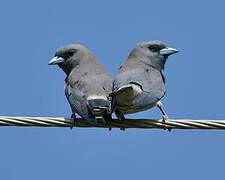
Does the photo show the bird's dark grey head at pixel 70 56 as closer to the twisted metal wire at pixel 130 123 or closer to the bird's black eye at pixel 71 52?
the bird's black eye at pixel 71 52

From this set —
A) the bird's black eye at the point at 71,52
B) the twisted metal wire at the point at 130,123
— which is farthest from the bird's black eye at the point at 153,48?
the twisted metal wire at the point at 130,123

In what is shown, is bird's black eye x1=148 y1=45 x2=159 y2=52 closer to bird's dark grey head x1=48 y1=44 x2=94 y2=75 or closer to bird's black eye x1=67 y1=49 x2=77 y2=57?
bird's dark grey head x1=48 y1=44 x2=94 y2=75

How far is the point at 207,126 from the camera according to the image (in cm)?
787

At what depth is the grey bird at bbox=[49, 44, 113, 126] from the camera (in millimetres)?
8812

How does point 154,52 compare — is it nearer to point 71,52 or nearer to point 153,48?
→ point 153,48

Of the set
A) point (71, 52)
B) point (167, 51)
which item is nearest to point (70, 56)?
point (71, 52)

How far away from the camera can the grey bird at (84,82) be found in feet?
28.9

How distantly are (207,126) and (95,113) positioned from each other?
1413 millimetres

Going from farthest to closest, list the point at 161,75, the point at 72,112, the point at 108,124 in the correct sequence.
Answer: the point at 161,75 < the point at 72,112 < the point at 108,124

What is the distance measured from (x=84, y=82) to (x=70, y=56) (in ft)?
4.38

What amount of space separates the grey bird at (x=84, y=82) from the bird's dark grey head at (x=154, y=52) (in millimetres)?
590

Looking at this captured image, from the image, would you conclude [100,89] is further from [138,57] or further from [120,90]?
[138,57]

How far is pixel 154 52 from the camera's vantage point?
10.8m

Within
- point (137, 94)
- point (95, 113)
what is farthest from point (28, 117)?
point (137, 94)
